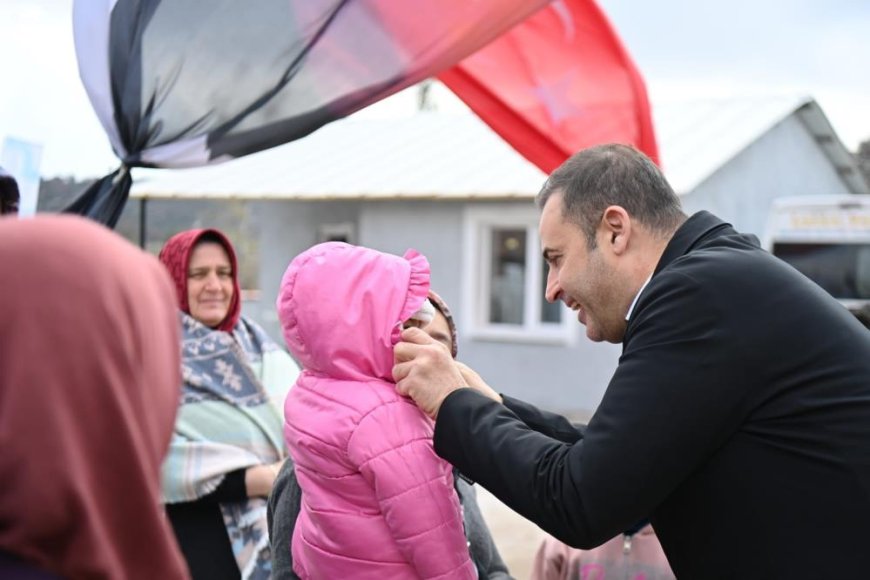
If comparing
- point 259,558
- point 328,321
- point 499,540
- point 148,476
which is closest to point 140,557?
point 148,476

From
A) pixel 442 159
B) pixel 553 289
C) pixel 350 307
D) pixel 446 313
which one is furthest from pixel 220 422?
pixel 442 159

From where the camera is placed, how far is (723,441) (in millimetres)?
1663

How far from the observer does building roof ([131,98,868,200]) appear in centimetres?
1257

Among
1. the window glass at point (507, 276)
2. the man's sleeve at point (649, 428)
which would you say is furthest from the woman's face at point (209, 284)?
the window glass at point (507, 276)

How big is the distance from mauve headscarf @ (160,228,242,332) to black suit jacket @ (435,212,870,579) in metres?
2.02

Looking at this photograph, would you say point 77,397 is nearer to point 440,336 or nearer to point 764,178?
point 440,336

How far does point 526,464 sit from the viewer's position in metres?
1.74

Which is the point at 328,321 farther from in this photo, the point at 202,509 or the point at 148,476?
the point at 202,509

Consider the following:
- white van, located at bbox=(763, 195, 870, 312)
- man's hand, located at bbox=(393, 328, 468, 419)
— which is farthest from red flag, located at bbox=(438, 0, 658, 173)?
white van, located at bbox=(763, 195, 870, 312)

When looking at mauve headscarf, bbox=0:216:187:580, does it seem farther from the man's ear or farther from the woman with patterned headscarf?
the woman with patterned headscarf

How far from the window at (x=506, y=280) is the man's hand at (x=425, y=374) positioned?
1060 cm

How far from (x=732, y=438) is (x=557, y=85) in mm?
2869

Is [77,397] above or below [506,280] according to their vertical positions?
above

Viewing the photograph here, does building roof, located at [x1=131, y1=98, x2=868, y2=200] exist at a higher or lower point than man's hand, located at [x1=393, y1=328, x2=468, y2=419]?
higher
